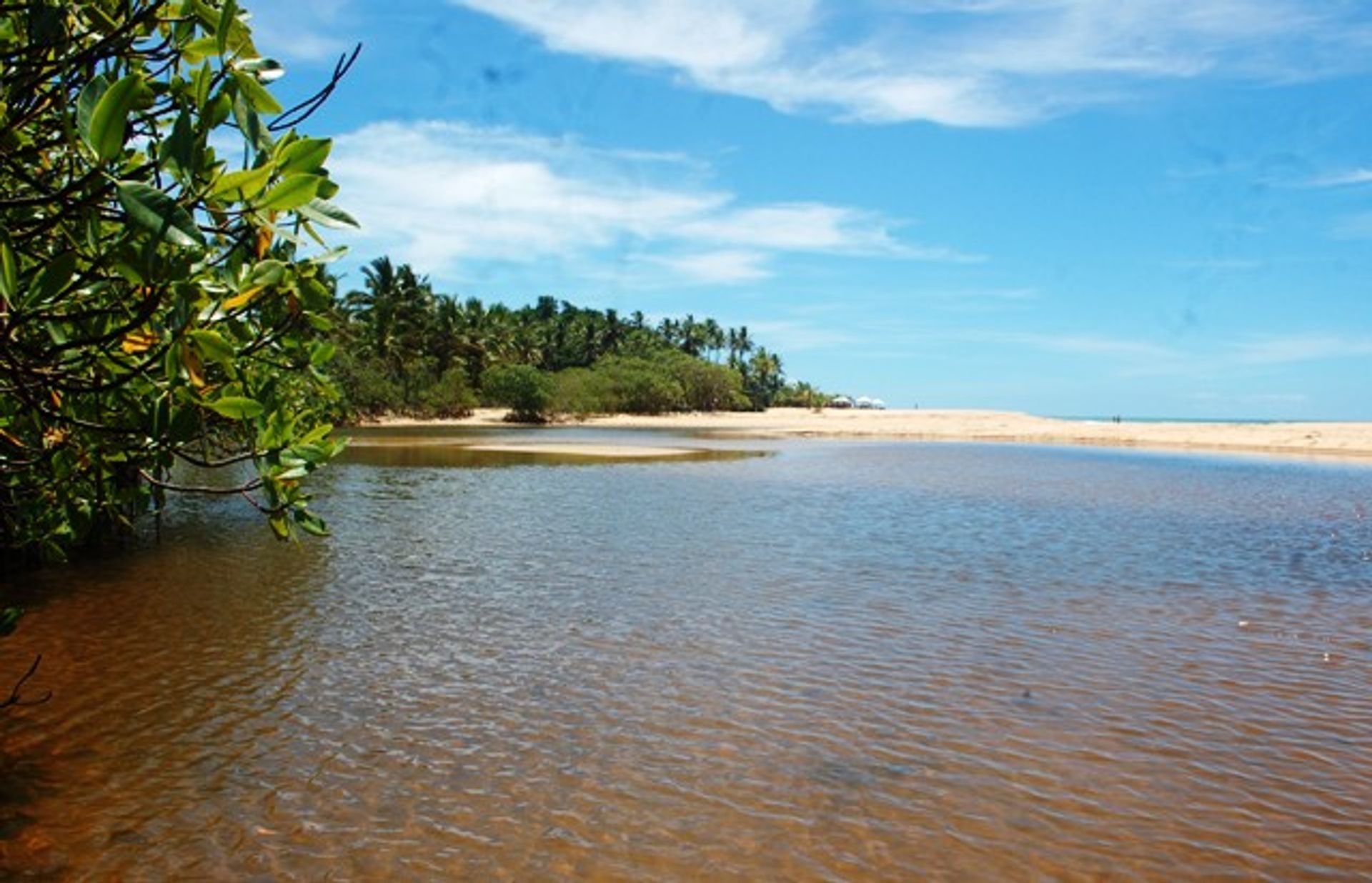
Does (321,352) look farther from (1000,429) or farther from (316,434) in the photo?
(1000,429)

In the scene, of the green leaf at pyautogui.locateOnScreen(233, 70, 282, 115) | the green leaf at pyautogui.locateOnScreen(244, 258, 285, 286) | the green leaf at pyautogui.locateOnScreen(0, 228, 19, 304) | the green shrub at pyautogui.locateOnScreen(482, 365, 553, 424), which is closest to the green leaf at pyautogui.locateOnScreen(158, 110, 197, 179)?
the green leaf at pyautogui.locateOnScreen(233, 70, 282, 115)

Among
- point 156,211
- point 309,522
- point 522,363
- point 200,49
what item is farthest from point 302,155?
point 522,363

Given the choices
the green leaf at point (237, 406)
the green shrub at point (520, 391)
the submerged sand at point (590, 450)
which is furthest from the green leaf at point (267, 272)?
the green shrub at point (520, 391)

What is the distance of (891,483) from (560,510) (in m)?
13.8

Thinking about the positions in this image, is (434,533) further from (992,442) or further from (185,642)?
(992,442)

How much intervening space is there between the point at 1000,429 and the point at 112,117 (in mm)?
79834

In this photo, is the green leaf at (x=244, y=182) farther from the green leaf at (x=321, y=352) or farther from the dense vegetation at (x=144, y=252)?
the green leaf at (x=321, y=352)

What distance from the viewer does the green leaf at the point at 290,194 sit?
2.99 metres

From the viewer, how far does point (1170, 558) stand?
16672mm

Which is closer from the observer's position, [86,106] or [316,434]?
[86,106]

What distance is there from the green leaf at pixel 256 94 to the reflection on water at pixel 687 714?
4098mm

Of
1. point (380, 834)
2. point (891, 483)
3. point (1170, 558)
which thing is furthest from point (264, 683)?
point (891, 483)

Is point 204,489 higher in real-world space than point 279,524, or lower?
higher

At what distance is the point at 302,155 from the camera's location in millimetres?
3057
